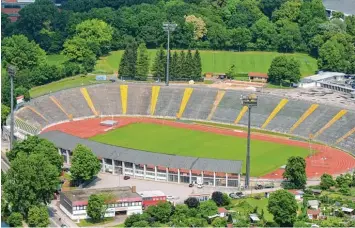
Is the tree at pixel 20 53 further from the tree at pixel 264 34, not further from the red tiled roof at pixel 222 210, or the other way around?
the red tiled roof at pixel 222 210

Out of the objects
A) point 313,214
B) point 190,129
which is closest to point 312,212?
point 313,214

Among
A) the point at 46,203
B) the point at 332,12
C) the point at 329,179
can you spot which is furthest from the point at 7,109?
the point at 332,12

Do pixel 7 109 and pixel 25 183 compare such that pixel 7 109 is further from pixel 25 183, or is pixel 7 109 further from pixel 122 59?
pixel 25 183

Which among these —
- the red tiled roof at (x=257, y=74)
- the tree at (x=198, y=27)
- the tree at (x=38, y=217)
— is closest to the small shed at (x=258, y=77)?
the red tiled roof at (x=257, y=74)

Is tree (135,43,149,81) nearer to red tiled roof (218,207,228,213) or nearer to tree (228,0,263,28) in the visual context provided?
tree (228,0,263,28)

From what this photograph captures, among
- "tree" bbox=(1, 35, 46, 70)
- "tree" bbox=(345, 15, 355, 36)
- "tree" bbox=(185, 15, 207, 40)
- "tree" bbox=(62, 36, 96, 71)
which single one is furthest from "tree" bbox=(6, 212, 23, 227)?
"tree" bbox=(345, 15, 355, 36)

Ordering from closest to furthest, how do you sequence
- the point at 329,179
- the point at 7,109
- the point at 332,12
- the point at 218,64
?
the point at 329,179 → the point at 7,109 → the point at 218,64 → the point at 332,12
